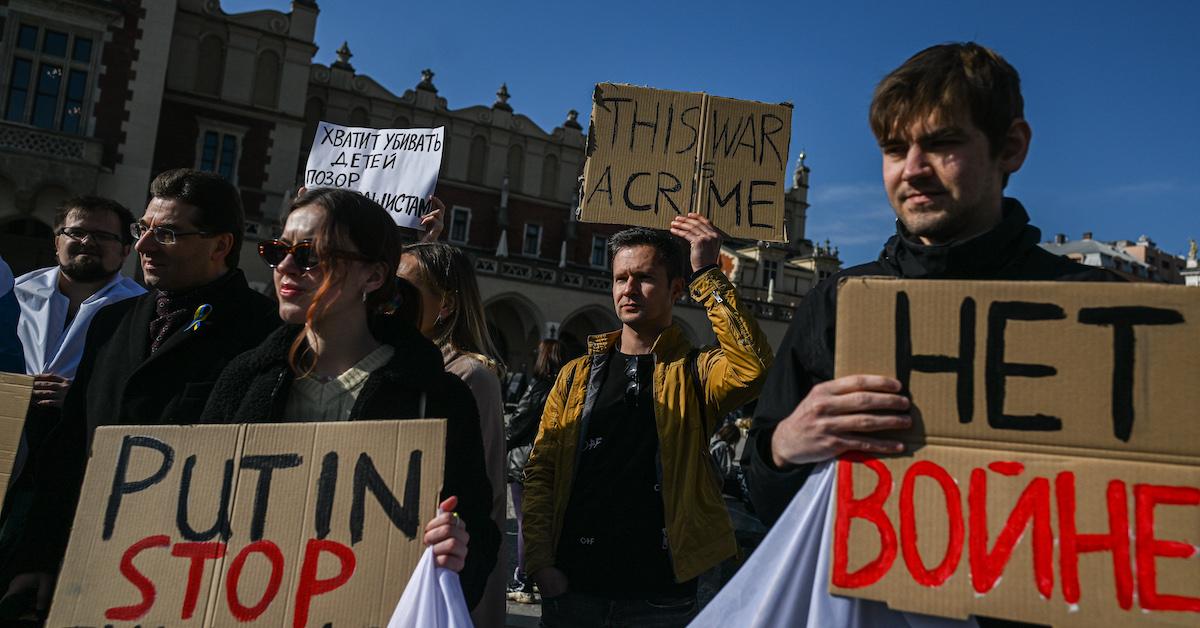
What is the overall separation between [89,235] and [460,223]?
2683cm

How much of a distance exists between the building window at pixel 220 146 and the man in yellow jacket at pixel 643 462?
24.3 m

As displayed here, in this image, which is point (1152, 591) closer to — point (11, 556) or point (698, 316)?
point (11, 556)

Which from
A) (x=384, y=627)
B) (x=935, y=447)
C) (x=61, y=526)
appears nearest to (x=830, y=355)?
(x=935, y=447)

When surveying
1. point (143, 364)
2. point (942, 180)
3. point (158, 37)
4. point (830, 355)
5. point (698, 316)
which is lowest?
point (143, 364)

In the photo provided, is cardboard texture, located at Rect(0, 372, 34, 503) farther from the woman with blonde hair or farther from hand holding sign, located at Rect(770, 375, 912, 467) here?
hand holding sign, located at Rect(770, 375, 912, 467)

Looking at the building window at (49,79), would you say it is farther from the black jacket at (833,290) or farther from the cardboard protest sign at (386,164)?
the black jacket at (833,290)

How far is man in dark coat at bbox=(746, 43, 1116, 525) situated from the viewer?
1.49 meters

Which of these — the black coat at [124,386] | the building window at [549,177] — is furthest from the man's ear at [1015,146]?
the building window at [549,177]

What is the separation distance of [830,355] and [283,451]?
1.12 meters

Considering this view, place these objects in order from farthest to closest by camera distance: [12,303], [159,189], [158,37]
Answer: [158,37], [12,303], [159,189]

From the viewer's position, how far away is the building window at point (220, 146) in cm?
2408

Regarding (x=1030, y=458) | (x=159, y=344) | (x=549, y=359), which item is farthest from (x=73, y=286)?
(x=1030, y=458)

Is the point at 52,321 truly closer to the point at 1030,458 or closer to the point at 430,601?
the point at 430,601

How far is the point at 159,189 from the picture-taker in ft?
8.45
